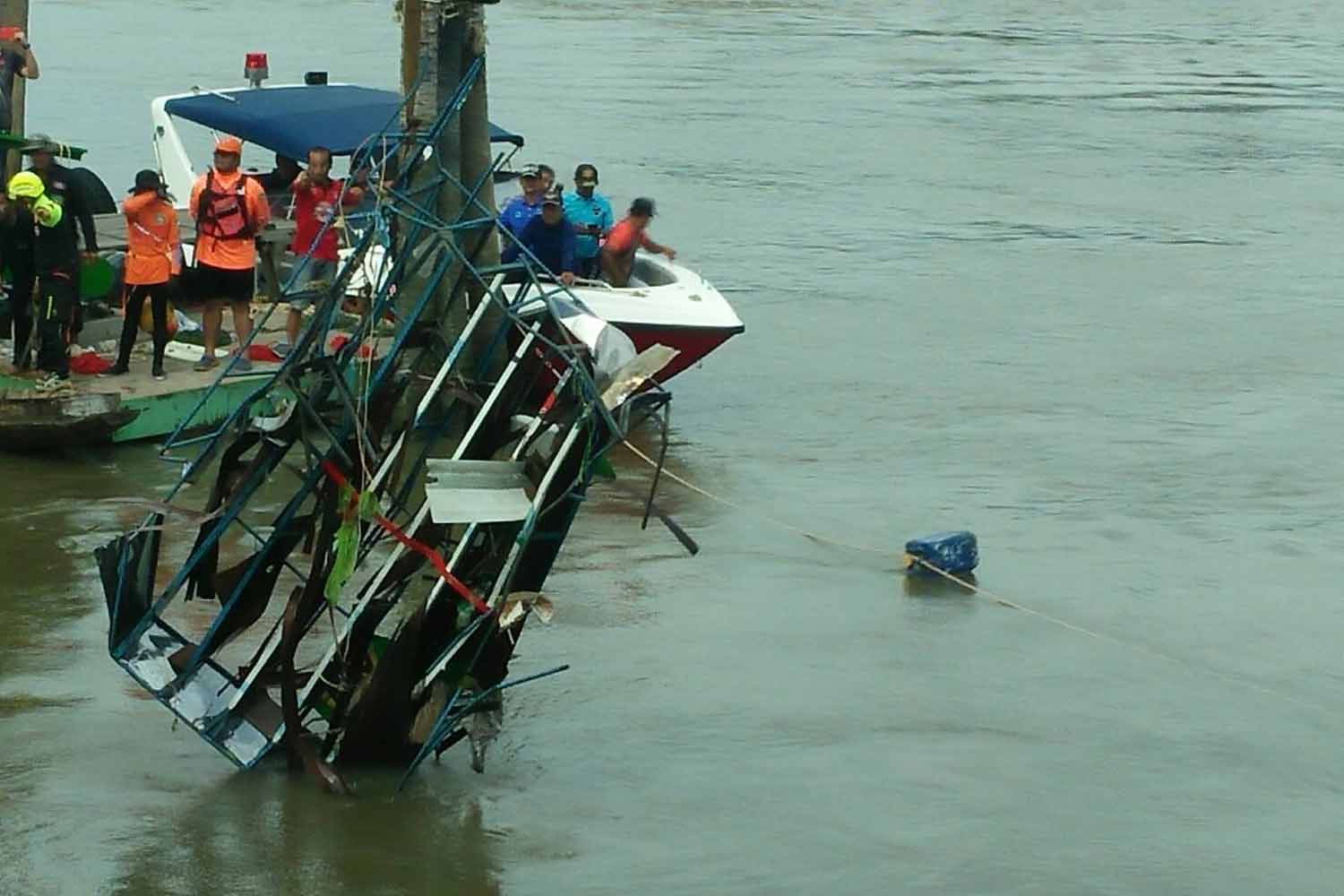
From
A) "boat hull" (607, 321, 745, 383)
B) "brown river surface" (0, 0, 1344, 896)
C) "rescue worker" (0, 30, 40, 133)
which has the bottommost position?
"brown river surface" (0, 0, 1344, 896)

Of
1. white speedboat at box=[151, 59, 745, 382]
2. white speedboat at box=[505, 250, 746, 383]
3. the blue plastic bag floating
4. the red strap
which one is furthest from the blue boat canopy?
the red strap

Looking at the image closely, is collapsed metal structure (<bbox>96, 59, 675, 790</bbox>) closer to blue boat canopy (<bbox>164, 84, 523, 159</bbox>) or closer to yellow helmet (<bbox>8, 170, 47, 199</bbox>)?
yellow helmet (<bbox>8, 170, 47, 199</bbox>)

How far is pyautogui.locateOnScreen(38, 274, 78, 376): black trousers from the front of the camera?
1435cm

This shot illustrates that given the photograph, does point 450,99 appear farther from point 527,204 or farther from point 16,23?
point 16,23

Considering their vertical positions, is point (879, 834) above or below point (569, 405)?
below

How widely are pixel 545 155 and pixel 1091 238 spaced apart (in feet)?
26.4

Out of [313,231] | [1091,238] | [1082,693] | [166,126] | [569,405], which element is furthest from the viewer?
[1091,238]

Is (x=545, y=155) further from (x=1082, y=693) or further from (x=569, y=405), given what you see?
(x=569, y=405)

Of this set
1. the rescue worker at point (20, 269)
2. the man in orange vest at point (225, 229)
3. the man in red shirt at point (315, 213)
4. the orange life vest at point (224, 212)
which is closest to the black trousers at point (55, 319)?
the rescue worker at point (20, 269)

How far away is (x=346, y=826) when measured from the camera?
9.37 meters

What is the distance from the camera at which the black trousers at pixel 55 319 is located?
14.4m

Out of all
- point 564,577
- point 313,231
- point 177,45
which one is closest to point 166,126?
point 313,231

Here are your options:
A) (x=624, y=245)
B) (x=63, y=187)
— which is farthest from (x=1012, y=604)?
(x=63, y=187)

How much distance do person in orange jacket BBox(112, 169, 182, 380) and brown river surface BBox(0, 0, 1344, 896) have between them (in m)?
0.89
